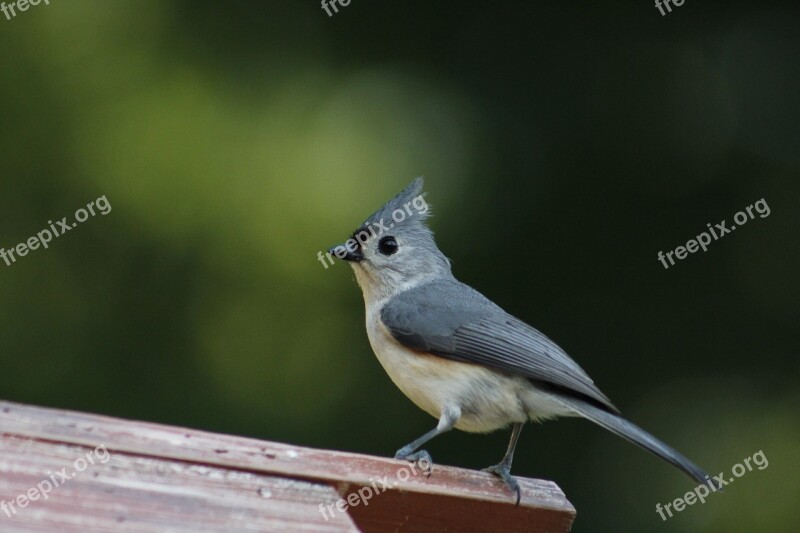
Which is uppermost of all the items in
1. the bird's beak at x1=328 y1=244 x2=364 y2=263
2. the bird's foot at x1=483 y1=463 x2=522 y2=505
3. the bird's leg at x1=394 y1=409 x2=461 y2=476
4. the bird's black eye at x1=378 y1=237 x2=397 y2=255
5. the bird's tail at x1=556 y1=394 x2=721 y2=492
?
the bird's beak at x1=328 y1=244 x2=364 y2=263

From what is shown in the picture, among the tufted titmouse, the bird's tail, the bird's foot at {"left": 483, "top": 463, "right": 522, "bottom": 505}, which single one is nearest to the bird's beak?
the tufted titmouse

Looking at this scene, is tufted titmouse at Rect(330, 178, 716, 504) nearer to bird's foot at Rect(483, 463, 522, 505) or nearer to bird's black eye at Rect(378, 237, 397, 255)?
bird's black eye at Rect(378, 237, 397, 255)

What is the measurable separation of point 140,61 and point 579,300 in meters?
2.68

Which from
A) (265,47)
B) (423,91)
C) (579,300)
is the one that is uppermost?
(265,47)

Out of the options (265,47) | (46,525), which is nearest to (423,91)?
(265,47)

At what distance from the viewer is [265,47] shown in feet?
19.2

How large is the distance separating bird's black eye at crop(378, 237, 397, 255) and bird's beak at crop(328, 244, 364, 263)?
0.09 metres

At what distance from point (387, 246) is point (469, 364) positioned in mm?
847

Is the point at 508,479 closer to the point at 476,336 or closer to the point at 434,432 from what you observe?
the point at 434,432

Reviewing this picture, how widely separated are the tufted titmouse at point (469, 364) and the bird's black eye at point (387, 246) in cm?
8

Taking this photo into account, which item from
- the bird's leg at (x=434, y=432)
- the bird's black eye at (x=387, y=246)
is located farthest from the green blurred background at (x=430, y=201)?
the bird's leg at (x=434, y=432)

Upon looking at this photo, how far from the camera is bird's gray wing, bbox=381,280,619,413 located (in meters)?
3.50

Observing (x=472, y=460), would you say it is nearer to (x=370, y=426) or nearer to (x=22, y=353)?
(x=370, y=426)

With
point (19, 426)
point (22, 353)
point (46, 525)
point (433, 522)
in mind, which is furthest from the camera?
point (22, 353)
